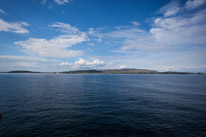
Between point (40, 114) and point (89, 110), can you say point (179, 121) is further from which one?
point (40, 114)

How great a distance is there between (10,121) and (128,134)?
27.9m

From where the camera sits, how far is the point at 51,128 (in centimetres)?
2384

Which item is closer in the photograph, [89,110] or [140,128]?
[140,128]

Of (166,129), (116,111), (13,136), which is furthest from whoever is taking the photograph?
(116,111)

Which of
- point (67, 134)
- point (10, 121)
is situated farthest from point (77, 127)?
point (10, 121)

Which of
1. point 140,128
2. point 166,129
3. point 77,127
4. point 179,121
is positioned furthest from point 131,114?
point 77,127

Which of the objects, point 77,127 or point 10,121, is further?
point 10,121

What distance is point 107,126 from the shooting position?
24.8 meters

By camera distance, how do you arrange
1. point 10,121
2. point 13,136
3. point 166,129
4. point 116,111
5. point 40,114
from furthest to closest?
1. point 116,111
2. point 40,114
3. point 10,121
4. point 166,129
5. point 13,136

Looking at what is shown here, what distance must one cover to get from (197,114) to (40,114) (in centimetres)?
4470

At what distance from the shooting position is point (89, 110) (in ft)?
113

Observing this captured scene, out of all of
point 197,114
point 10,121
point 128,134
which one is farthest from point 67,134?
point 197,114

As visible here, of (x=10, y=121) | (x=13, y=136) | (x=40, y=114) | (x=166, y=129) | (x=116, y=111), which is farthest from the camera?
(x=116, y=111)

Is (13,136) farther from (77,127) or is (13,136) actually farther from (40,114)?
(77,127)
